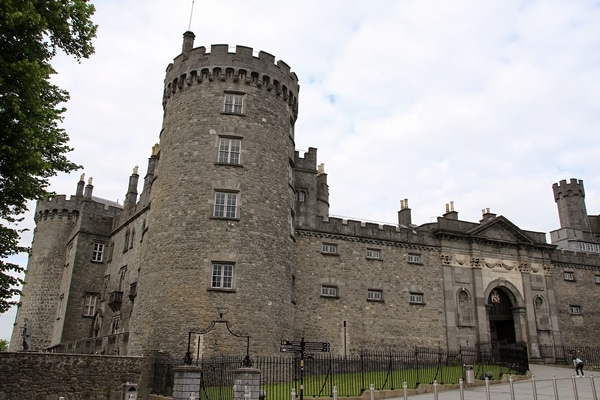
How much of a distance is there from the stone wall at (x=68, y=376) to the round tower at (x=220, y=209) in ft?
10.7

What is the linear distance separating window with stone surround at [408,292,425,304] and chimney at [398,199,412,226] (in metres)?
7.82

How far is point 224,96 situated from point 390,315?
17.2m

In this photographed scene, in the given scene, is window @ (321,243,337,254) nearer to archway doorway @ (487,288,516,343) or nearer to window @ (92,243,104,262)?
archway doorway @ (487,288,516,343)

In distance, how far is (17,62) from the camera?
557 inches

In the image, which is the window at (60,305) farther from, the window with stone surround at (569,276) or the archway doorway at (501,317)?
the window with stone surround at (569,276)

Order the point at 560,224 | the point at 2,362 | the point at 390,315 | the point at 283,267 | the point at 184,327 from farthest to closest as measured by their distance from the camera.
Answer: the point at 560,224 → the point at 390,315 → the point at 283,267 → the point at 184,327 → the point at 2,362

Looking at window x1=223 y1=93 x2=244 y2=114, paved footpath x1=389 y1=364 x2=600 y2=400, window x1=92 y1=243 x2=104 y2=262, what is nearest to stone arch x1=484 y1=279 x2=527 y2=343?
paved footpath x1=389 y1=364 x2=600 y2=400

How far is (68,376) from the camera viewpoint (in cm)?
1923

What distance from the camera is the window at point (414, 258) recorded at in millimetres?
35875

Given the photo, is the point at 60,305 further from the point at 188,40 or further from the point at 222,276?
the point at 188,40

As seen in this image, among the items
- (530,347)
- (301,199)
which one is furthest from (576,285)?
(301,199)

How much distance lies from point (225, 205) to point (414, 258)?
51.2 ft

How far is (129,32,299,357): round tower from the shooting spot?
968 inches

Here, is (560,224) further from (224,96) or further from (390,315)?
(224,96)
